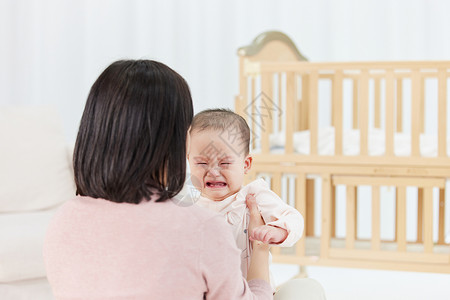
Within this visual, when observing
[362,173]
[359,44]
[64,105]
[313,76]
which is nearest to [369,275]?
[362,173]

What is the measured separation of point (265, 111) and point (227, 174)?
4.36ft

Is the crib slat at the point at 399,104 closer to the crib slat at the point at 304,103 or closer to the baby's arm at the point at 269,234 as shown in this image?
the crib slat at the point at 304,103

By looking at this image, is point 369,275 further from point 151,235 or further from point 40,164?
point 151,235

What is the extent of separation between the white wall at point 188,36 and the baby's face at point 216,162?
2189mm

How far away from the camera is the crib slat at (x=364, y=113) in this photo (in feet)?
7.18

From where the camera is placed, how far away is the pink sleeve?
74 centimetres

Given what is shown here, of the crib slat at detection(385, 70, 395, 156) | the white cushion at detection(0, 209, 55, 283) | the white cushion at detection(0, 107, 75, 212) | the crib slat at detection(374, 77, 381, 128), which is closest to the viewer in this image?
the white cushion at detection(0, 209, 55, 283)

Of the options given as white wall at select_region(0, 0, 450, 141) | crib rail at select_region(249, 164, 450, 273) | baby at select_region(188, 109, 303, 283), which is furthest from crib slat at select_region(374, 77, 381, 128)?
baby at select_region(188, 109, 303, 283)

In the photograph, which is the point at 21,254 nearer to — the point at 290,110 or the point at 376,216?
the point at 290,110

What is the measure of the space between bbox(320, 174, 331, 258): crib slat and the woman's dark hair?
1.51 meters

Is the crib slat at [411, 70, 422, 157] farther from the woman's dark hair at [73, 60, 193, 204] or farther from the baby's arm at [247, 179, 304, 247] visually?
the woman's dark hair at [73, 60, 193, 204]

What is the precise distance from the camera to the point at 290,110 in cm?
225

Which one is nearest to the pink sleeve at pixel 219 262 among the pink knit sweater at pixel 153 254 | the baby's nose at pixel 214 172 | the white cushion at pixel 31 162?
the pink knit sweater at pixel 153 254

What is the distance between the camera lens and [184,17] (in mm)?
3330
